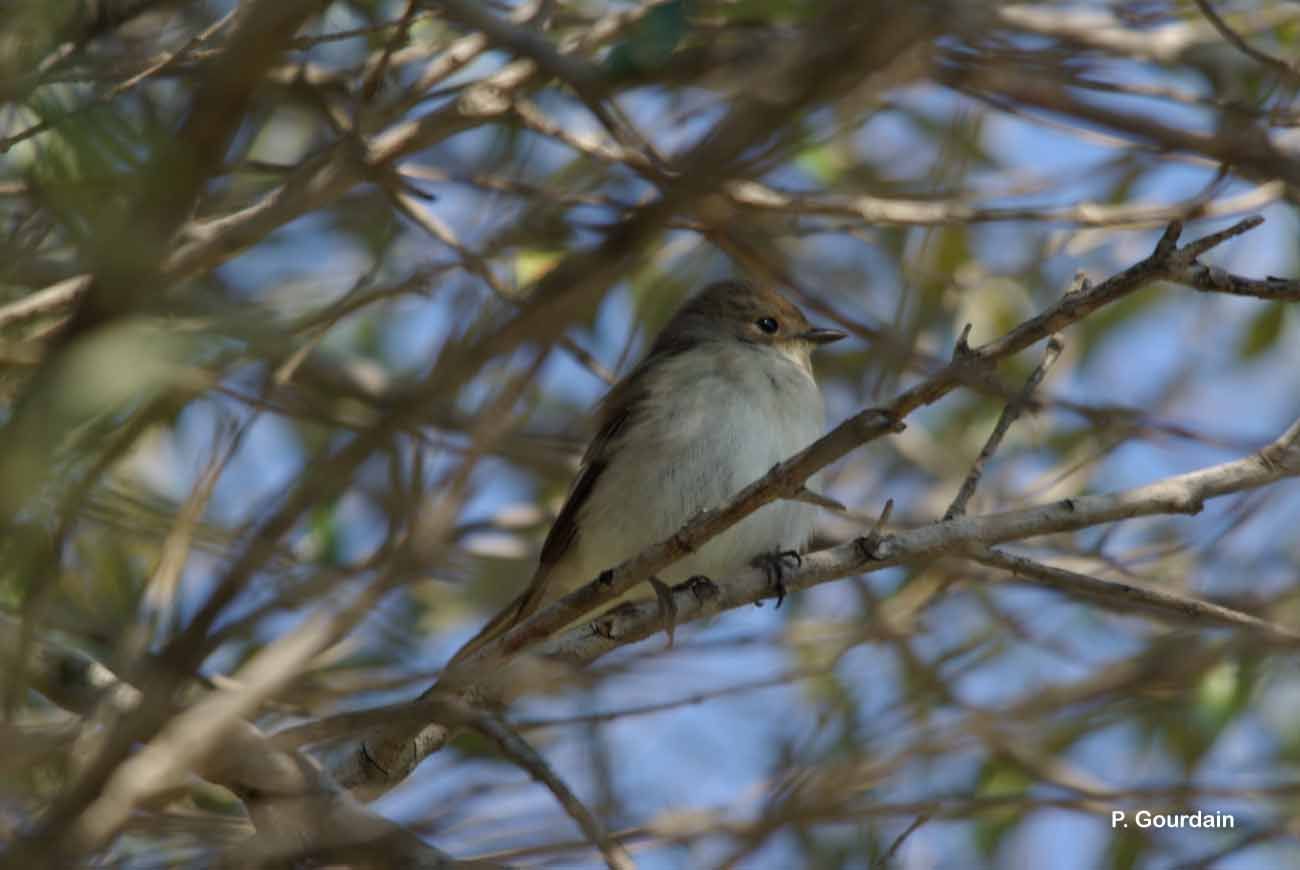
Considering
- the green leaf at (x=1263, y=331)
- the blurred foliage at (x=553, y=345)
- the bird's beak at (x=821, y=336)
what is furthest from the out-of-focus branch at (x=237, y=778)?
the green leaf at (x=1263, y=331)

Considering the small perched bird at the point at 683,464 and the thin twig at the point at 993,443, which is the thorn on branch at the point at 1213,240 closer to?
the thin twig at the point at 993,443

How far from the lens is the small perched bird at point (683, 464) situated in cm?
525

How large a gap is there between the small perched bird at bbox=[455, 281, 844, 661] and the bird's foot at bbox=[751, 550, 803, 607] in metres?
0.03

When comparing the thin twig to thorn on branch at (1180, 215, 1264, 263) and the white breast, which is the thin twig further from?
the white breast

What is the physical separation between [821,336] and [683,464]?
47.5 inches

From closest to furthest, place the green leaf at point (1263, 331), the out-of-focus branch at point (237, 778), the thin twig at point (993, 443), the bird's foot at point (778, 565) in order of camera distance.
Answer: the out-of-focus branch at point (237, 778) → the thin twig at point (993, 443) → the bird's foot at point (778, 565) → the green leaf at point (1263, 331)

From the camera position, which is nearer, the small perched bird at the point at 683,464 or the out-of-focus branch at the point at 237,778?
the out-of-focus branch at the point at 237,778

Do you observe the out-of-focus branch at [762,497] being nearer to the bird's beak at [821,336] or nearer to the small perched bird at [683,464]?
the small perched bird at [683,464]

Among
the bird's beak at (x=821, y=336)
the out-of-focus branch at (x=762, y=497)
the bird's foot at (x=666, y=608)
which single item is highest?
the bird's beak at (x=821, y=336)

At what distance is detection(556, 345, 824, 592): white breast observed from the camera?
206 inches

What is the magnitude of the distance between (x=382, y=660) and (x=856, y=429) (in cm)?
272

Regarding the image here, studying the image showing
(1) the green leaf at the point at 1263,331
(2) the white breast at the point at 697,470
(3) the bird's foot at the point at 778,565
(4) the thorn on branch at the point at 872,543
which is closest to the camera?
(4) the thorn on branch at the point at 872,543

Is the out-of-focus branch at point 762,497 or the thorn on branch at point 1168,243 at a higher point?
the thorn on branch at point 1168,243

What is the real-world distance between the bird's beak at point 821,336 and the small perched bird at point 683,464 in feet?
1.11
